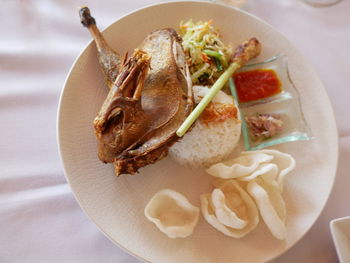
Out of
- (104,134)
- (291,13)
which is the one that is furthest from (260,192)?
(291,13)

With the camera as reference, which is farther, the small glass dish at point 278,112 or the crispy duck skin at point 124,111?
the small glass dish at point 278,112

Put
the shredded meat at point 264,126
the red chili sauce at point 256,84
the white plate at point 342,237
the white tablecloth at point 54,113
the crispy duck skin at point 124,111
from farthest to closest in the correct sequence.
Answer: the red chili sauce at point 256,84 < the shredded meat at point 264,126 < the white tablecloth at point 54,113 < the white plate at point 342,237 < the crispy duck skin at point 124,111

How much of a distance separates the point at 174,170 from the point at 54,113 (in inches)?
35.6

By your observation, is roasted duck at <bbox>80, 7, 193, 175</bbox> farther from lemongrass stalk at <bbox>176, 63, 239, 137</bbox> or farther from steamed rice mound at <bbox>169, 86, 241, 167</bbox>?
steamed rice mound at <bbox>169, 86, 241, 167</bbox>

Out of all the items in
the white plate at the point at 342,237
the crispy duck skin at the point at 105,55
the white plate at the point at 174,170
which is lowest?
the white plate at the point at 342,237

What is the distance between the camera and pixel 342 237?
210cm

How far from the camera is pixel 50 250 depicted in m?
2.20

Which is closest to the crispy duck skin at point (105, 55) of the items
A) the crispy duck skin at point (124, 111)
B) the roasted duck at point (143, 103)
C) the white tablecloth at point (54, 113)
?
the roasted duck at point (143, 103)

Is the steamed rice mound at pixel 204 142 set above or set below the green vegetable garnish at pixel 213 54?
below

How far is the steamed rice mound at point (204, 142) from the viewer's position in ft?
7.98

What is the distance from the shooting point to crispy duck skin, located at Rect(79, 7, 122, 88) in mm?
2262

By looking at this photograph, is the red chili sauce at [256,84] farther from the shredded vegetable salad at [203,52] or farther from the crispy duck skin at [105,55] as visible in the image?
the crispy duck skin at [105,55]

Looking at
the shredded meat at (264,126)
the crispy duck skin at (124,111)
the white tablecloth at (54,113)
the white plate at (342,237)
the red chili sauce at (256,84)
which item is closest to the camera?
the crispy duck skin at (124,111)

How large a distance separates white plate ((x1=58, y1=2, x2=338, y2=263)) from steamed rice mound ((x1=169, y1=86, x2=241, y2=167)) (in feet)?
0.29
